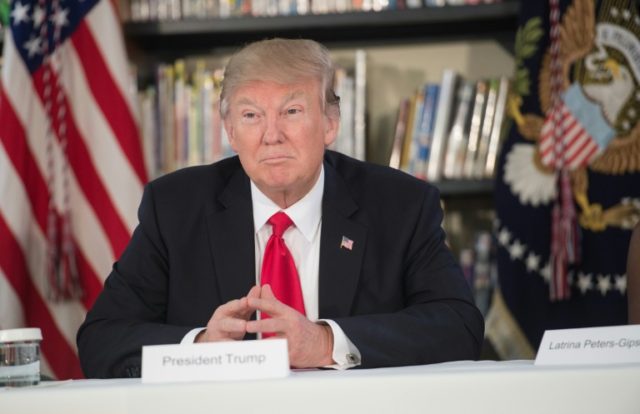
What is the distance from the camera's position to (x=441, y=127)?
10.5ft

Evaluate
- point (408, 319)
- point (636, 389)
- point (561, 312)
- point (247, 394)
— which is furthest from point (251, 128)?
point (561, 312)

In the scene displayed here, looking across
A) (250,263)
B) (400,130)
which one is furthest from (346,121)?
(250,263)

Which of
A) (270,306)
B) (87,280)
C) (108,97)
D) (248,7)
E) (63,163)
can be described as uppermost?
(248,7)

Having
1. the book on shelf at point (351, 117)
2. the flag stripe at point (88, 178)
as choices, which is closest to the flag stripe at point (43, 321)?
the flag stripe at point (88, 178)

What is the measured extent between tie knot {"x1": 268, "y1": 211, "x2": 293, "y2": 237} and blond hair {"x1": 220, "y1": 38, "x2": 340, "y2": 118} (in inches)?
10.3

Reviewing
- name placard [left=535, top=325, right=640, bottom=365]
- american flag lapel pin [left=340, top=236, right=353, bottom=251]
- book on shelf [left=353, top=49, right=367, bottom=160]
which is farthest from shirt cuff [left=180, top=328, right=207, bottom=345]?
book on shelf [left=353, top=49, right=367, bottom=160]

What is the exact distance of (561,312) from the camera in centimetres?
302

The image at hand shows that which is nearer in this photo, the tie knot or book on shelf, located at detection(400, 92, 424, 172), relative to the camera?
the tie knot

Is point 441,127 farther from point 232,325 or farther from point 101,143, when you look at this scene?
point 232,325

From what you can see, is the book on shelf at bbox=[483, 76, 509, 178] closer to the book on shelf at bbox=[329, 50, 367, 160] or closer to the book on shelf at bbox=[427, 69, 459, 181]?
the book on shelf at bbox=[427, 69, 459, 181]

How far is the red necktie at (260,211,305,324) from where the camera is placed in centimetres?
202

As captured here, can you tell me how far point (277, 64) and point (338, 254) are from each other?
1.34ft

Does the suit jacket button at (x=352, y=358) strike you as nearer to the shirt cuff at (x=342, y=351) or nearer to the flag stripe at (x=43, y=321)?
the shirt cuff at (x=342, y=351)

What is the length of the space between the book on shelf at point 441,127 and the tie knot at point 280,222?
1.19 m
